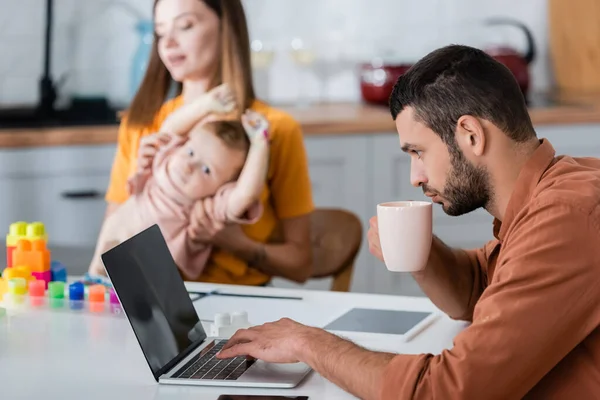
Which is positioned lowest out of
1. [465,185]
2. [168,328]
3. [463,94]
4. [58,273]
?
[58,273]

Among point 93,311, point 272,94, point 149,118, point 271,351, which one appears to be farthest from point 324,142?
point 271,351

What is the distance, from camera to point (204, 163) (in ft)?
7.44

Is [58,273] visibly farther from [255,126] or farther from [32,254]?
[255,126]

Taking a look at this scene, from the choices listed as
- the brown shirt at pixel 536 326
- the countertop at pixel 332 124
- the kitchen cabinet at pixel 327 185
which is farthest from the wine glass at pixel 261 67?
the brown shirt at pixel 536 326

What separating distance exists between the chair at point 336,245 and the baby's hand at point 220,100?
44cm

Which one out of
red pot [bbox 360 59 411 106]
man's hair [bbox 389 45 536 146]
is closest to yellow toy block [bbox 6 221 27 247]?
man's hair [bbox 389 45 536 146]

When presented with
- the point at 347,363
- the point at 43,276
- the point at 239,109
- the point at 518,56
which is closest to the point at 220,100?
the point at 239,109

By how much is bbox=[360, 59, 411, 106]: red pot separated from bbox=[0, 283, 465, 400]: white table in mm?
1734

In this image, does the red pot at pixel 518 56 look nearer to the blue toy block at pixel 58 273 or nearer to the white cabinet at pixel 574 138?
the white cabinet at pixel 574 138

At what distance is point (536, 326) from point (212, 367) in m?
0.49

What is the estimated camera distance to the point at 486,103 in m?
1.35

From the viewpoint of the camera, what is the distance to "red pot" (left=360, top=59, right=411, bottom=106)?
3.60 m

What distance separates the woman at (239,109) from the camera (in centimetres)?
234

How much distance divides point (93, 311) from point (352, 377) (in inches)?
26.7
